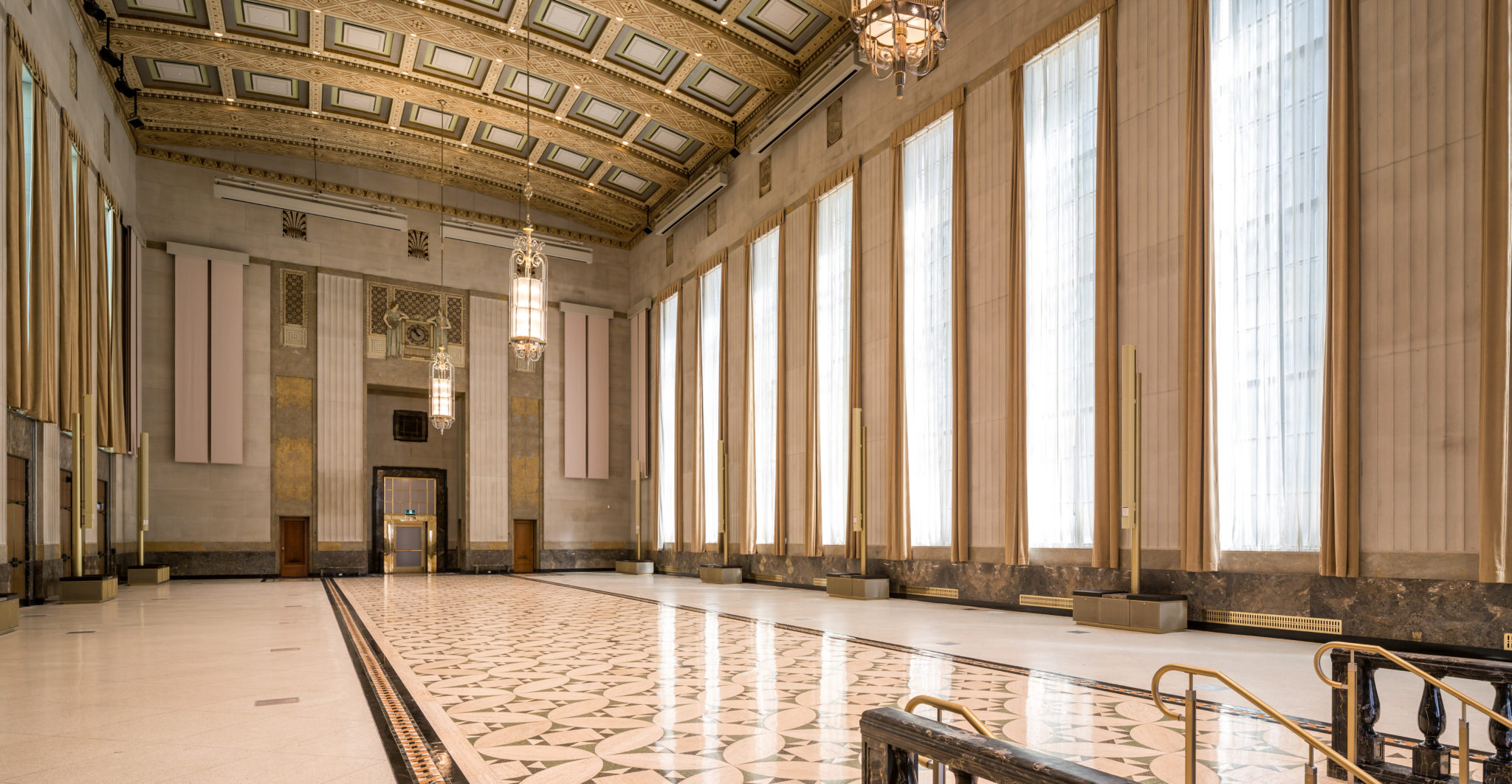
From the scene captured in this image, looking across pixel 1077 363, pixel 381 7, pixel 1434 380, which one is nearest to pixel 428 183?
pixel 381 7

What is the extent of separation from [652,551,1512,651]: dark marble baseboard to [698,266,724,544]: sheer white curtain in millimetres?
6868

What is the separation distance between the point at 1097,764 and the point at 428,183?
20.1 m

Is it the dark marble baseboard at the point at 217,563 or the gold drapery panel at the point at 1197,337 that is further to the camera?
the dark marble baseboard at the point at 217,563

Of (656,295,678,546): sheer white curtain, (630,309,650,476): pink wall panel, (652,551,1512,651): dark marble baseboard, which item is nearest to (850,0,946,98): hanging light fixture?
(652,551,1512,651): dark marble baseboard

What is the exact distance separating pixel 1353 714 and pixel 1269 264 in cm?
554

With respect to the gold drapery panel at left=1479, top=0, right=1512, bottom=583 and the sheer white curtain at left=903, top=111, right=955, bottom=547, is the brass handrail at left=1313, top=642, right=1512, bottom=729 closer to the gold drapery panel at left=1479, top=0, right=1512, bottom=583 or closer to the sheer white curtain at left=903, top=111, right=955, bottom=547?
the gold drapery panel at left=1479, top=0, right=1512, bottom=583

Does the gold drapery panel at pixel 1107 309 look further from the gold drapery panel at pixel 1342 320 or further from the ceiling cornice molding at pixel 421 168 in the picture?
the ceiling cornice molding at pixel 421 168

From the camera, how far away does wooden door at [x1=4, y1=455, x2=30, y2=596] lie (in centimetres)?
1033

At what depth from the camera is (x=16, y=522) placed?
10.6 meters

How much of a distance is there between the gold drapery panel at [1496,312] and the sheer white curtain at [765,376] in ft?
33.6

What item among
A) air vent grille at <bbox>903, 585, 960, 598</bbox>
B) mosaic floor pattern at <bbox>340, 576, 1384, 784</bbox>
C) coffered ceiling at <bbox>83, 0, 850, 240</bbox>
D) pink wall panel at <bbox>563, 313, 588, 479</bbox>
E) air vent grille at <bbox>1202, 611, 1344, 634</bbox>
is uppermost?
coffered ceiling at <bbox>83, 0, 850, 240</bbox>

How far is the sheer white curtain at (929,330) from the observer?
37.4 feet

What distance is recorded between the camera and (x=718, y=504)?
17141 mm

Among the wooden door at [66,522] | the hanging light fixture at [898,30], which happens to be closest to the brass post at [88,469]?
the wooden door at [66,522]
